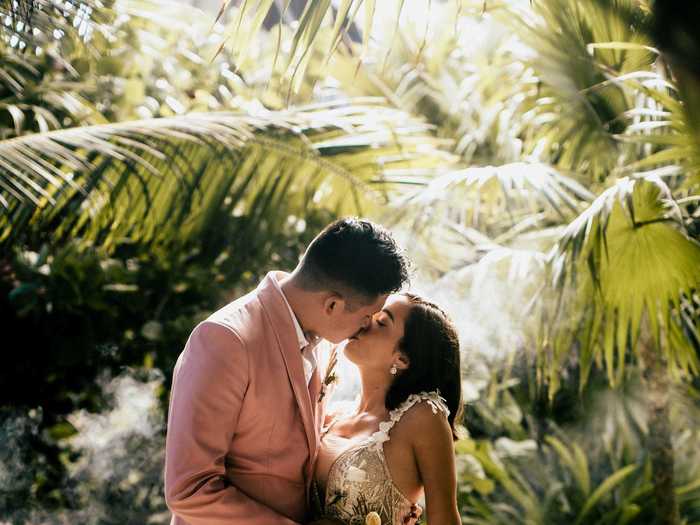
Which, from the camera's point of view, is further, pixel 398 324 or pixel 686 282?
pixel 686 282

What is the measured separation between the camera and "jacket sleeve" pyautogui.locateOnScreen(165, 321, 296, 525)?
2.23 meters

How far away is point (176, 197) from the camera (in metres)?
4.27

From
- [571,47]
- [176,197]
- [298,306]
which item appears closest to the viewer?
[298,306]

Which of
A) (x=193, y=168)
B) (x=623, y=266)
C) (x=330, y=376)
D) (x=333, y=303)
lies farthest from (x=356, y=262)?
(x=193, y=168)

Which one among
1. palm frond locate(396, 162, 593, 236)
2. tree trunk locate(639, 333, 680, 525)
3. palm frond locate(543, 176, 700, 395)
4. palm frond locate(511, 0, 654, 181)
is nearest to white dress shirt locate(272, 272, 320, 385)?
palm frond locate(543, 176, 700, 395)

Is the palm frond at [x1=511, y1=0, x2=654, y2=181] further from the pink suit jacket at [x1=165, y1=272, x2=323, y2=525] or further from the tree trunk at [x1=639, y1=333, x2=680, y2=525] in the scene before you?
the pink suit jacket at [x1=165, y1=272, x2=323, y2=525]

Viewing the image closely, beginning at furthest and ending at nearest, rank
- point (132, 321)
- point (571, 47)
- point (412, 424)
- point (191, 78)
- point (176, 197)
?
point (191, 78) < point (132, 321) < point (176, 197) < point (571, 47) < point (412, 424)

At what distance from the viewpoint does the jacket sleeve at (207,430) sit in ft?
7.32

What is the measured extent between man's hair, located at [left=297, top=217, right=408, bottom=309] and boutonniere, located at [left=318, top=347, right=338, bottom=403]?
1.46 ft

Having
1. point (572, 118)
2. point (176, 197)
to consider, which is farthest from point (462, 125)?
point (176, 197)

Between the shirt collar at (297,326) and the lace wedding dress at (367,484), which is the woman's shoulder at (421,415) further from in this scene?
the shirt collar at (297,326)

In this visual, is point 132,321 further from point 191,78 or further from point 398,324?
point 398,324

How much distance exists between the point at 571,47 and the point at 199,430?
9.10 feet

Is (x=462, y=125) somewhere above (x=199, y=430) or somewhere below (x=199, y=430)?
above
